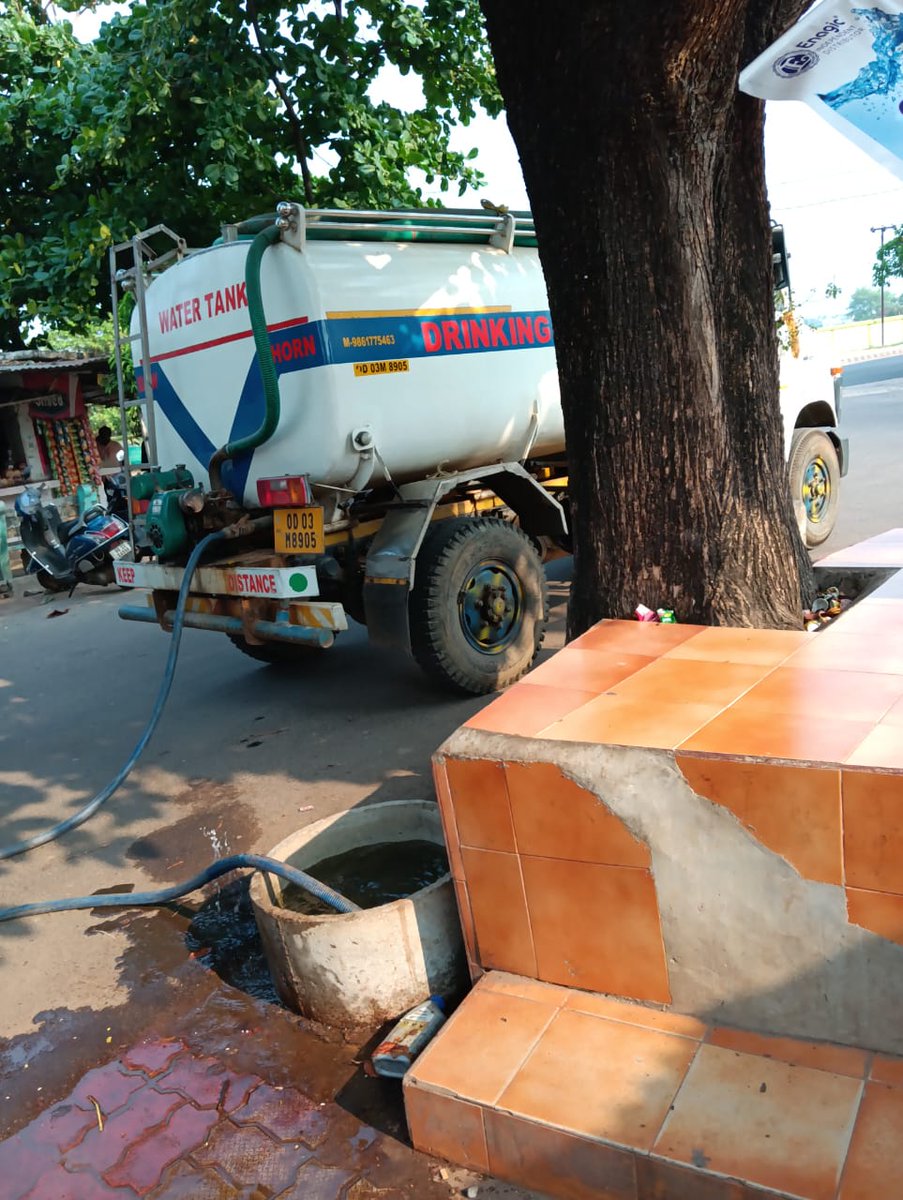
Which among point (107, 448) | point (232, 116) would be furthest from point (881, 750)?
point (107, 448)

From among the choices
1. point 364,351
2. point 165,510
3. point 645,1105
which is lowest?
point 645,1105

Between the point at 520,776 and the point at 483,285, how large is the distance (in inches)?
168

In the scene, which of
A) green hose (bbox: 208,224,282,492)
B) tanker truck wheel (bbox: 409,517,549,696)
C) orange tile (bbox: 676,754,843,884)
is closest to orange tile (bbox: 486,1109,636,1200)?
orange tile (bbox: 676,754,843,884)

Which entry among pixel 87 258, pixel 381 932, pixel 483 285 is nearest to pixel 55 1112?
pixel 381 932

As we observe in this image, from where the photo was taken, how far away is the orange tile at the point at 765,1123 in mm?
1831

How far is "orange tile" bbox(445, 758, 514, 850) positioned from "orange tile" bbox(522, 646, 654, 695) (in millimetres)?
440

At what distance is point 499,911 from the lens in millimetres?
2484

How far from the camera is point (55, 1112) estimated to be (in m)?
2.69

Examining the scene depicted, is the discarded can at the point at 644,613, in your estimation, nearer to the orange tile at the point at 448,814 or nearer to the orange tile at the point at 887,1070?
the orange tile at the point at 448,814

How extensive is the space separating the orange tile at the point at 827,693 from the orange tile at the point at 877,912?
15.7 inches

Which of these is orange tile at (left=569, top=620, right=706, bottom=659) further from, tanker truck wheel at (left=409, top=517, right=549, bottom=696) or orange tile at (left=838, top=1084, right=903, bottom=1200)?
tanker truck wheel at (left=409, top=517, right=549, bottom=696)

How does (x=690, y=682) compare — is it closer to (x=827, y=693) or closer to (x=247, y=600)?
(x=827, y=693)

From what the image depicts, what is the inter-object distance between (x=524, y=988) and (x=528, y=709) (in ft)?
2.39

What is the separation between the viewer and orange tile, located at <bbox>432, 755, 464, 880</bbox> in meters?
2.49
